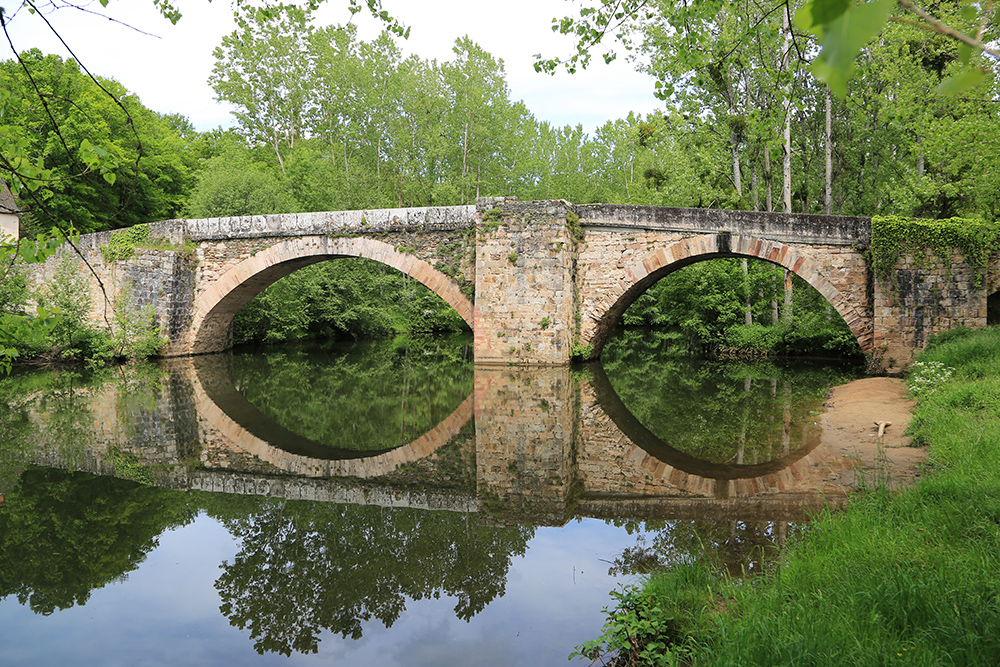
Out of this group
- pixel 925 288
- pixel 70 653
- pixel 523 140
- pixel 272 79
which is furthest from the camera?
pixel 523 140

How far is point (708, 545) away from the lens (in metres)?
3.68

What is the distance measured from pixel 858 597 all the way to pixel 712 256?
1050 centimetres

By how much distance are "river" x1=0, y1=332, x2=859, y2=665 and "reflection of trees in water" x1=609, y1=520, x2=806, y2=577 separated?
2 cm

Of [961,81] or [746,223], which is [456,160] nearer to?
[746,223]

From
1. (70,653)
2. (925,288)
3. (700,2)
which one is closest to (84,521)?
(70,653)

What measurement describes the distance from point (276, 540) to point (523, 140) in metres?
25.3

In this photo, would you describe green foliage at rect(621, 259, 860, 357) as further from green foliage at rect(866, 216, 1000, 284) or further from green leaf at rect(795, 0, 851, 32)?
green leaf at rect(795, 0, 851, 32)

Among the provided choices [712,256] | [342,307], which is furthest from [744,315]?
[342,307]

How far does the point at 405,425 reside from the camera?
303 inches

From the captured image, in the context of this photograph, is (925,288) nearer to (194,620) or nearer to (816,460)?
(816,460)

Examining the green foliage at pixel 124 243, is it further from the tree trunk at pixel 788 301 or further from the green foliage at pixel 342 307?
the tree trunk at pixel 788 301

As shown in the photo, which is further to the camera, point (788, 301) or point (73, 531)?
point (788, 301)

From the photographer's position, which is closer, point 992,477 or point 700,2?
point 992,477

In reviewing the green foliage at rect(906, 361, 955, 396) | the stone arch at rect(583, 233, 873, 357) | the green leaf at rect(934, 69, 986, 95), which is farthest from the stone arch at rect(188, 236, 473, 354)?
the green leaf at rect(934, 69, 986, 95)
